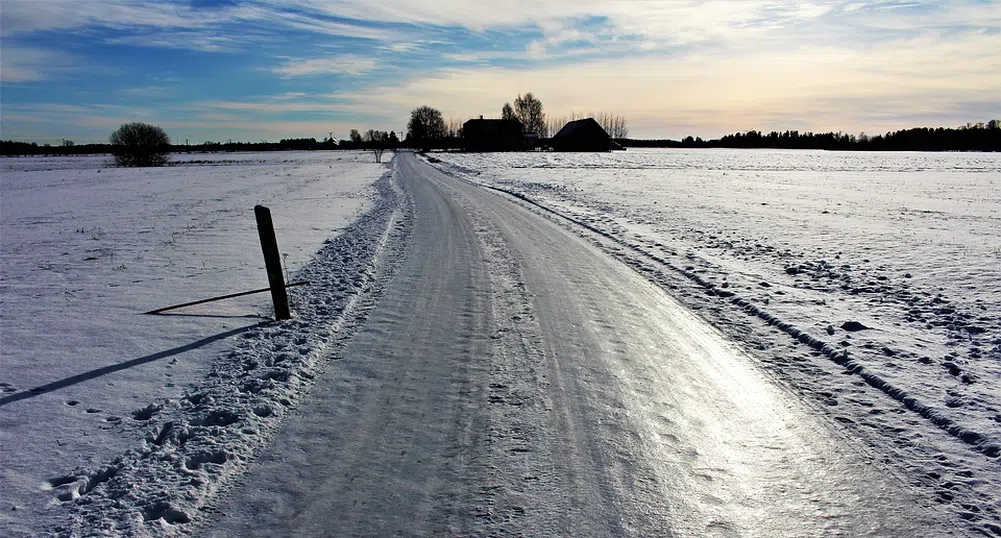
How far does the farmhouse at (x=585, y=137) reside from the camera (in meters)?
A: 94.9

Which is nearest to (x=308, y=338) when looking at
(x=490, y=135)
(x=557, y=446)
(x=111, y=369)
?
(x=111, y=369)

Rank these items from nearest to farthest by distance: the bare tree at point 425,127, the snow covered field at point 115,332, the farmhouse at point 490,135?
the snow covered field at point 115,332 → the farmhouse at point 490,135 → the bare tree at point 425,127

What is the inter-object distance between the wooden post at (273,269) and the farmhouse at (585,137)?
92.0m

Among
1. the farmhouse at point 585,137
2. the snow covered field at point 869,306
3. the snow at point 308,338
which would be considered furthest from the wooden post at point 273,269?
the farmhouse at point 585,137

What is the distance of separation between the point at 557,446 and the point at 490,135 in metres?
105

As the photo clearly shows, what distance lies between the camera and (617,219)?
630 inches

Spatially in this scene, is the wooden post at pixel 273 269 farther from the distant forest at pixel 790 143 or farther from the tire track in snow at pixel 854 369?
the distant forest at pixel 790 143

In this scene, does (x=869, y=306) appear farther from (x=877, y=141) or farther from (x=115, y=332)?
(x=877, y=141)

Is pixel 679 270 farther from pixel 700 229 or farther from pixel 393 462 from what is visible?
pixel 393 462

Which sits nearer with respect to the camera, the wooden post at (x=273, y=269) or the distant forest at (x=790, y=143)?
the wooden post at (x=273, y=269)

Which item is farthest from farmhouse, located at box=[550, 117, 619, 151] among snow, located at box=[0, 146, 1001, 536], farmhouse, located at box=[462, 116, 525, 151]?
snow, located at box=[0, 146, 1001, 536]

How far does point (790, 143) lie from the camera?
454 feet

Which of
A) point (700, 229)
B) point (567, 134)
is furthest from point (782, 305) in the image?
point (567, 134)

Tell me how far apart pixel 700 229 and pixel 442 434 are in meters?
11.8
